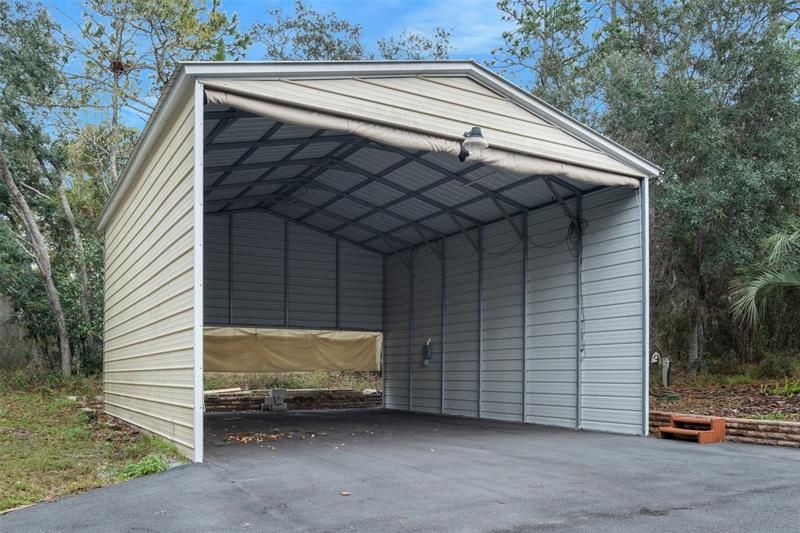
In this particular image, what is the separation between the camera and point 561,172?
923 centimetres

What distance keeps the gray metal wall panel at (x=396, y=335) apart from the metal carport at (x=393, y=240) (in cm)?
6

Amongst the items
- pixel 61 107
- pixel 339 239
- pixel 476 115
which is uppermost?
pixel 61 107

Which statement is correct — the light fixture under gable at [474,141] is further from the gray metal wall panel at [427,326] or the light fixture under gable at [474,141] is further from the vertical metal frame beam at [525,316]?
the gray metal wall panel at [427,326]

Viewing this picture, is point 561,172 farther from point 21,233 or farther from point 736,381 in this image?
point 21,233

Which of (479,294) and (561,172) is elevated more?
(561,172)

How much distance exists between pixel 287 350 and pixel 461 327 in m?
4.49

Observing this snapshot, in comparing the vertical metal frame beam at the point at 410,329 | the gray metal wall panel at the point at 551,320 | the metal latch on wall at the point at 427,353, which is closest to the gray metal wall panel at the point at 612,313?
the gray metal wall panel at the point at 551,320

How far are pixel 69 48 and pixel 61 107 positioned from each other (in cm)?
153

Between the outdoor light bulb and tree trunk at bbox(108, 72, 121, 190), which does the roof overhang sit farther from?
tree trunk at bbox(108, 72, 121, 190)

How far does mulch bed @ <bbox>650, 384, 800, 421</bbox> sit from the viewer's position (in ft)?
31.7

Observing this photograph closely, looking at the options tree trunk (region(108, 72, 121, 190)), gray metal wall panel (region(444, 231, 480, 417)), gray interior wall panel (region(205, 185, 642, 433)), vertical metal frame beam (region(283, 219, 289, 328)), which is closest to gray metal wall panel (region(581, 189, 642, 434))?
gray interior wall panel (region(205, 185, 642, 433))

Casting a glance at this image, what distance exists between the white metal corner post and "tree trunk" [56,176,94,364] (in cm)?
1054

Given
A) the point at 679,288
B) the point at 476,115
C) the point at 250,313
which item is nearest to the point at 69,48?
the point at 250,313

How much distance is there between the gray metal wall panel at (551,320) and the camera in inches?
422
